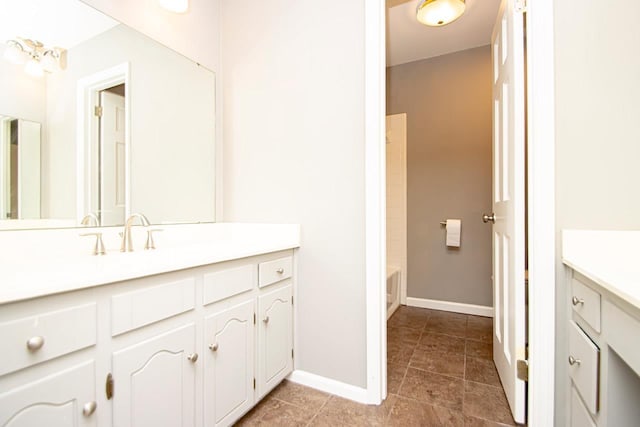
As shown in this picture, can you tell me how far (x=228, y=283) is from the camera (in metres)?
1.25

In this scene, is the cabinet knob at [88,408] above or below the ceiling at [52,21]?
below

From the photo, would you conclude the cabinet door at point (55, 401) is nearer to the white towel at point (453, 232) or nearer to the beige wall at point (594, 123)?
the beige wall at point (594, 123)

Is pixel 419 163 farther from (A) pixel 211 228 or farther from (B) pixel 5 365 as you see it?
(B) pixel 5 365

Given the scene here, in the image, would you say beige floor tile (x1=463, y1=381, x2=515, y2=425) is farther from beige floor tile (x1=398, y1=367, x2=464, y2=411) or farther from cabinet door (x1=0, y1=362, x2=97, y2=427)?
cabinet door (x1=0, y1=362, x2=97, y2=427)

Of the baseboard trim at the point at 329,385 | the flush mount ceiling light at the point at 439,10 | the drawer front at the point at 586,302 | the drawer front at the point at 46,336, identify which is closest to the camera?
the drawer front at the point at 46,336

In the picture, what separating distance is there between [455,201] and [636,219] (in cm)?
184

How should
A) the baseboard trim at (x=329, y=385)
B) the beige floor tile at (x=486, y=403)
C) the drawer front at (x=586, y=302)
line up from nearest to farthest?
the drawer front at (x=586, y=302) → the beige floor tile at (x=486, y=403) → the baseboard trim at (x=329, y=385)

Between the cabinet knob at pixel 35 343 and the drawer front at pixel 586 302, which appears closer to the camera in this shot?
the cabinet knob at pixel 35 343

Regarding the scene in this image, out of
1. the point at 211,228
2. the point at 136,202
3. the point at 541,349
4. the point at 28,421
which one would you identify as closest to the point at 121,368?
the point at 28,421

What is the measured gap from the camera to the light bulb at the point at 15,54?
1077 mm

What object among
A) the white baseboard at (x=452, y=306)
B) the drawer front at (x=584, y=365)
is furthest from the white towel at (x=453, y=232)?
the drawer front at (x=584, y=365)

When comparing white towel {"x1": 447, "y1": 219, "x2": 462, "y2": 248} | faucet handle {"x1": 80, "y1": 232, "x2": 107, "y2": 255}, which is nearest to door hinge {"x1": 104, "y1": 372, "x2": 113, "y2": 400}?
faucet handle {"x1": 80, "y1": 232, "x2": 107, "y2": 255}

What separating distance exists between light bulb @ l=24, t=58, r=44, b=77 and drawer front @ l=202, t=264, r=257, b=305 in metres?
1.02

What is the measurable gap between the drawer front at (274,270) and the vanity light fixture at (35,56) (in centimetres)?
118
